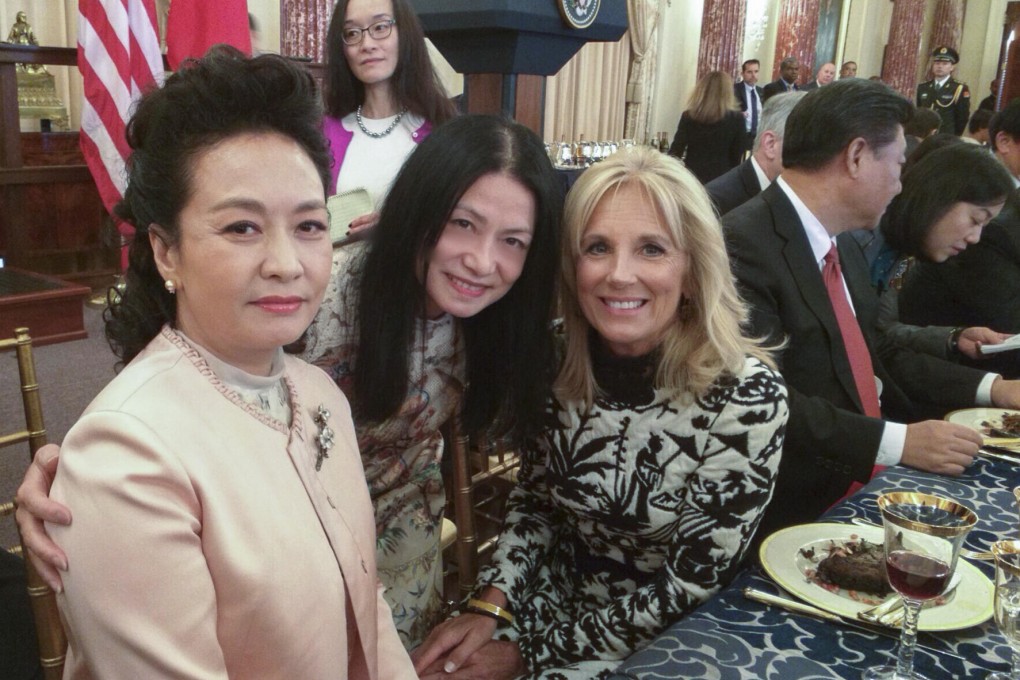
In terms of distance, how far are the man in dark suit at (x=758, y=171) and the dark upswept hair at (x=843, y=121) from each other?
992 mm

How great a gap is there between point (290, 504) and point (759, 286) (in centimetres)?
131

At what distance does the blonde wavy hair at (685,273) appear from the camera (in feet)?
4.65

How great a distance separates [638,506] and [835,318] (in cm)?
87

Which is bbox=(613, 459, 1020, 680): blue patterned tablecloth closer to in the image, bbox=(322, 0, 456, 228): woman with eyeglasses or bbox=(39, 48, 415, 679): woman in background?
bbox=(39, 48, 415, 679): woman in background

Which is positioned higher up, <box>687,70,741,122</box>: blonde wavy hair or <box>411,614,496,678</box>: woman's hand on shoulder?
<box>687,70,741,122</box>: blonde wavy hair

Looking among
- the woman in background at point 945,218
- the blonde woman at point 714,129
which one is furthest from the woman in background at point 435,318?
the blonde woman at point 714,129

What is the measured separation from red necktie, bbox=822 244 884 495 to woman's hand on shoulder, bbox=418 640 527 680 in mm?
996

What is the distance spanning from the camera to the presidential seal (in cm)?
231

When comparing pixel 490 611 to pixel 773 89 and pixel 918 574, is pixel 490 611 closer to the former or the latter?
pixel 918 574

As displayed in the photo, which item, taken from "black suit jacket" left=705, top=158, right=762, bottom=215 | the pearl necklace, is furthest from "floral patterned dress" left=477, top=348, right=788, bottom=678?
"black suit jacket" left=705, top=158, right=762, bottom=215

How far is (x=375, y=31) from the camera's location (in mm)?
2391

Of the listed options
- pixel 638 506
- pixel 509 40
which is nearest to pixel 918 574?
pixel 638 506

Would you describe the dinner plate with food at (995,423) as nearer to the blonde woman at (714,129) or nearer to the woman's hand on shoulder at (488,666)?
the woman's hand on shoulder at (488,666)

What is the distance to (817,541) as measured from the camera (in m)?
1.32
